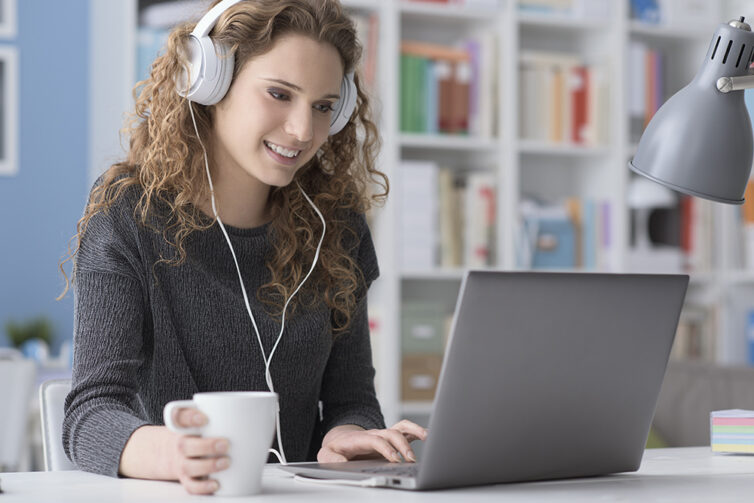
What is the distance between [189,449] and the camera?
2.87ft

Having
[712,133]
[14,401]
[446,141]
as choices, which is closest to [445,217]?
[446,141]

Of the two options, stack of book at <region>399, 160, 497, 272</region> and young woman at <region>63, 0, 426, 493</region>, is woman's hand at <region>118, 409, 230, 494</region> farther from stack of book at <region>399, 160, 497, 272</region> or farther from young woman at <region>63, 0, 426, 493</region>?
stack of book at <region>399, 160, 497, 272</region>

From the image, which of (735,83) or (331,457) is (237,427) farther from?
(735,83)

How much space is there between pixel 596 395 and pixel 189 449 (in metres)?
0.41

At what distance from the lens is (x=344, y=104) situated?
1.53 meters

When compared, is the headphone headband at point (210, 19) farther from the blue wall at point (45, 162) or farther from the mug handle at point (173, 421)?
the blue wall at point (45, 162)

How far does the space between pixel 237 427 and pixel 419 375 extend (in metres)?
2.54

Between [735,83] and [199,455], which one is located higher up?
[735,83]

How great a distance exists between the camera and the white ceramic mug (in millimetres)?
865

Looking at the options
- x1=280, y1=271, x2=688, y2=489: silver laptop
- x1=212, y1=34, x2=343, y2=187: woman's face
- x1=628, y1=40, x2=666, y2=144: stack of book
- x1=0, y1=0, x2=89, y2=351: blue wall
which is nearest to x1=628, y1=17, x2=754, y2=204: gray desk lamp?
x1=280, y1=271, x2=688, y2=489: silver laptop

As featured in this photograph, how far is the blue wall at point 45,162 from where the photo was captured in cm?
414

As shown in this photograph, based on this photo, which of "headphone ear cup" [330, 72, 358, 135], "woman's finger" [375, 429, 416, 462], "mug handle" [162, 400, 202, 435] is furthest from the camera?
"headphone ear cup" [330, 72, 358, 135]

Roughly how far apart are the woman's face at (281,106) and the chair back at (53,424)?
1.33 feet

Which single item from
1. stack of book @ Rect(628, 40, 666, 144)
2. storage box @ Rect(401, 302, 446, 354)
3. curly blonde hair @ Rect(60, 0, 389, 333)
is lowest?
storage box @ Rect(401, 302, 446, 354)
